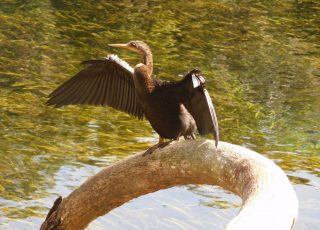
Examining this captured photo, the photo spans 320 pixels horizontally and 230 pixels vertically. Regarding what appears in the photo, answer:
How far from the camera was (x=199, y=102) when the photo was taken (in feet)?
11.6

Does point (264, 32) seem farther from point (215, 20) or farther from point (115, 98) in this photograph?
point (115, 98)

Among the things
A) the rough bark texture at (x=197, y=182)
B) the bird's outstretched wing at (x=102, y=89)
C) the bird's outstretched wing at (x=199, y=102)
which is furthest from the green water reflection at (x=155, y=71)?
the bird's outstretched wing at (x=199, y=102)

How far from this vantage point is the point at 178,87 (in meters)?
3.62

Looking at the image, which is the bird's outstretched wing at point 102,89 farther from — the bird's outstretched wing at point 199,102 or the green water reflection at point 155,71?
the green water reflection at point 155,71

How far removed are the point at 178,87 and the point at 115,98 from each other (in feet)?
2.16

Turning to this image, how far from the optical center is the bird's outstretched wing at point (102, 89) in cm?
413

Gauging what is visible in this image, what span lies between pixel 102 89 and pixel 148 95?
569 millimetres

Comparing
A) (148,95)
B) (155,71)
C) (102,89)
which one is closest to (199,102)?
(148,95)

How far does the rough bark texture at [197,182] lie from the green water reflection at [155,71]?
151 cm

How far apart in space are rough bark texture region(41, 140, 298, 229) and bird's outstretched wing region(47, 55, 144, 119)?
0.63 m

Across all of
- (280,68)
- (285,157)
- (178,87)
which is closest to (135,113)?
(178,87)

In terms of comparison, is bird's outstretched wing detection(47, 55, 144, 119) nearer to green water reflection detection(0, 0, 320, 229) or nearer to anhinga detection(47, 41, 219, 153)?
anhinga detection(47, 41, 219, 153)

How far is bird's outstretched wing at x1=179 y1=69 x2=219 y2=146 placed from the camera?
11.0ft

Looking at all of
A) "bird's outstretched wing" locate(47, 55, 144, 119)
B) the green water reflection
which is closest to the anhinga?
"bird's outstretched wing" locate(47, 55, 144, 119)
